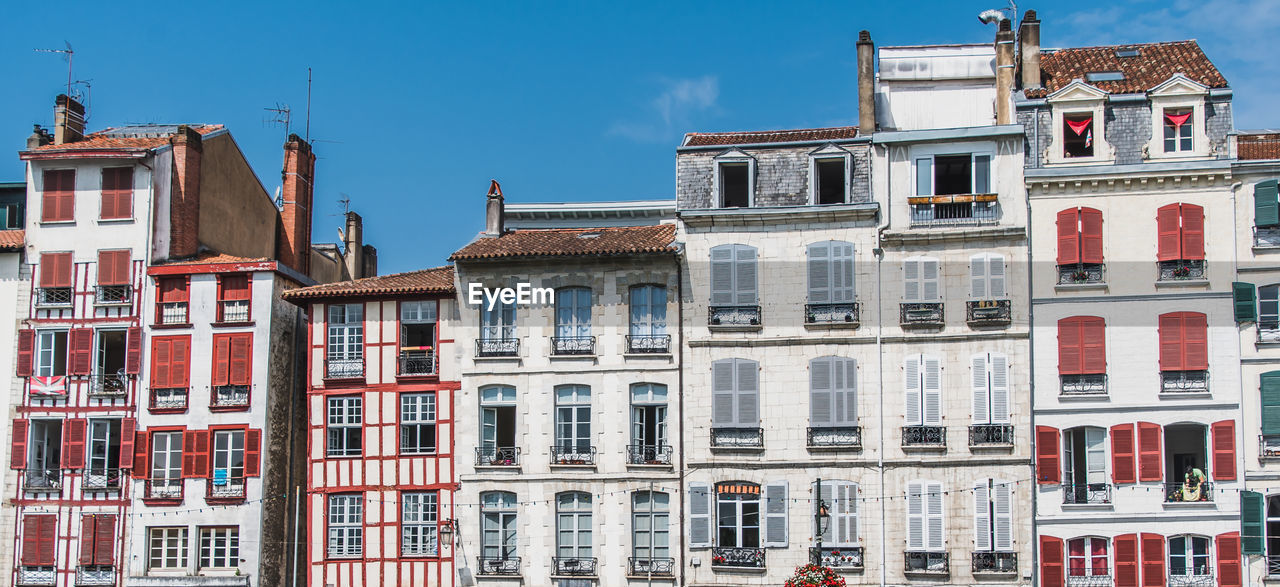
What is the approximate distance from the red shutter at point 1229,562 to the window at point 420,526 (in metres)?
19.9

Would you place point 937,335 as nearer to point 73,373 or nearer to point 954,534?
point 954,534

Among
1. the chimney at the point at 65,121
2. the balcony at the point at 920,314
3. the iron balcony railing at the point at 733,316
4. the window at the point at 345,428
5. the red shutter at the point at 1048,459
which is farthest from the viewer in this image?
the chimney at the point at 65,121

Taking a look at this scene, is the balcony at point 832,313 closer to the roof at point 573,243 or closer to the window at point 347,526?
the roof at point 573,243

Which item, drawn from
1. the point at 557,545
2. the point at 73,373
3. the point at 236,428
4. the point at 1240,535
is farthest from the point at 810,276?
the point at 73,373

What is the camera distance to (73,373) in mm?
40219

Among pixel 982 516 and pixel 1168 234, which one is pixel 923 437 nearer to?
pixel 982 516

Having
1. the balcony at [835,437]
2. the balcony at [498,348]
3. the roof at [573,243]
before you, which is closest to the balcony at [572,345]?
the balcony at [498,348]

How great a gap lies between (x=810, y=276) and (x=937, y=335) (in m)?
3.62

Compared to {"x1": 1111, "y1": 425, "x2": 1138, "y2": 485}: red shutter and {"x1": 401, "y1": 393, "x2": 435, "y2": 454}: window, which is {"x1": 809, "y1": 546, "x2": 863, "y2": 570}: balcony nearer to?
{"x1": 1111, "y1": 425, "x2": 1138, "y2": 485}: red shutter

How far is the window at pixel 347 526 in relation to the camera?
3838cm

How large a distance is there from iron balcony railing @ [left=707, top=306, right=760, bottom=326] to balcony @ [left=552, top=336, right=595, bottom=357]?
3.27 meters

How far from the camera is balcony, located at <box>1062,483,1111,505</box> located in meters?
35.2

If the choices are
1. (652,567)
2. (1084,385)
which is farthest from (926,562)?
(652,567)

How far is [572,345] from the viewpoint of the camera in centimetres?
3794
